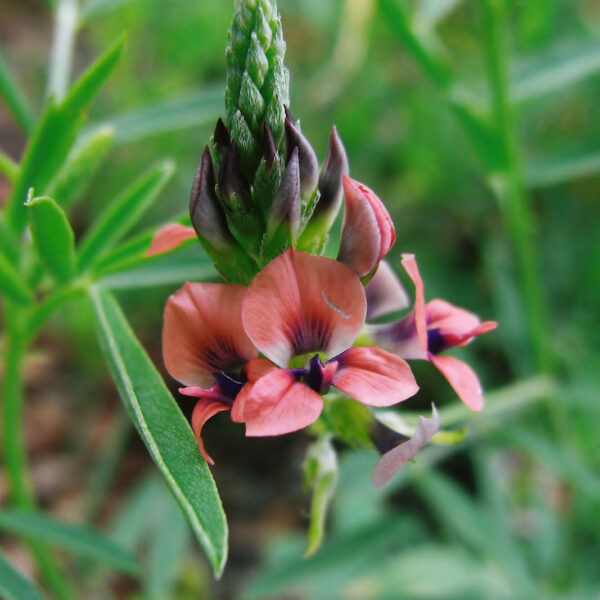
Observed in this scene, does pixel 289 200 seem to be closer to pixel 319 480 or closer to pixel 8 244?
pixel 319 480

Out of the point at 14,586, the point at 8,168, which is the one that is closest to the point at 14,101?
the point at 8,168

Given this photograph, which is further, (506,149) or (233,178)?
(506,149)

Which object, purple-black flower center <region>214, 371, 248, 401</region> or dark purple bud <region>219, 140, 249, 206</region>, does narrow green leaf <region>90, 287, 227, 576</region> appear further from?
dark purple bud <region>219, 140, 249, 206</region>

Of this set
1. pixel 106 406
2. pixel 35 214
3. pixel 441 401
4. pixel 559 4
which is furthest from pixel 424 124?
pixel 35 214

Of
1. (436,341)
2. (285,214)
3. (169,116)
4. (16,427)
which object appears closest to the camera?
(285,214)

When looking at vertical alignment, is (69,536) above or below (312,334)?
below

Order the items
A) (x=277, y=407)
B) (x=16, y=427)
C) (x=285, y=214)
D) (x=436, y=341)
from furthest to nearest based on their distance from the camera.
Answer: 1. (x=16, y=427)
2. (x=436, y=341)
3. (x=285, y=214)
4. (x=277, y=407)

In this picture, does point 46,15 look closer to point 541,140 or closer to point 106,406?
point 106,406
